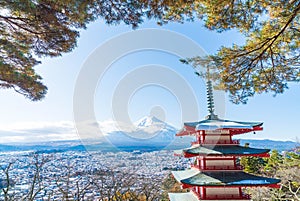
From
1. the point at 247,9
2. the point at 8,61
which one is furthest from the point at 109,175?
the point at 247,9

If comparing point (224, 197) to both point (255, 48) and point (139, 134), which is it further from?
point (255, 48)

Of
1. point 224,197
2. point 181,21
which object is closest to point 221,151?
point 224,197

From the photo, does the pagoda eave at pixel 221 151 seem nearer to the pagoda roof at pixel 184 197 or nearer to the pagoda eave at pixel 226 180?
the pagoda eave at pixel 226 180

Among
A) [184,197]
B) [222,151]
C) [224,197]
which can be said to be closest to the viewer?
[224,197]

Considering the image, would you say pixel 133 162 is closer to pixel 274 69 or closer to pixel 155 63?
pixel 155 63

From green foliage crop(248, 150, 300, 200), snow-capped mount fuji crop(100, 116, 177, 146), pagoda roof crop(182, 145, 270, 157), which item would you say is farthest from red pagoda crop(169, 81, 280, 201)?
green foliage crop(248, 150, 300, 200)

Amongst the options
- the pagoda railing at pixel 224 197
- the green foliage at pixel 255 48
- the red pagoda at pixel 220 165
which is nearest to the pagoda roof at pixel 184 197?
the red pagoda at pixel 220 165
